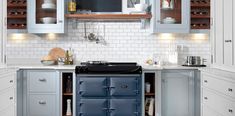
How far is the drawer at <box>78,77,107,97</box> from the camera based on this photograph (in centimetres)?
436

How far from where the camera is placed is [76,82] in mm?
4410

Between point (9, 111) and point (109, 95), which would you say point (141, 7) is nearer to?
point (109, 95)

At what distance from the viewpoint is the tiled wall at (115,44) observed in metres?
5.11

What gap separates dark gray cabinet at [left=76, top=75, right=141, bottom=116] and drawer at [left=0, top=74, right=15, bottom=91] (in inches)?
39.5

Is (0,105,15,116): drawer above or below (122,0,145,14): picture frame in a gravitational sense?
below

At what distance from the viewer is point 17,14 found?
478 centimetres

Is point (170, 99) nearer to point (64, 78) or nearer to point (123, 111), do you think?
point (123, 111)

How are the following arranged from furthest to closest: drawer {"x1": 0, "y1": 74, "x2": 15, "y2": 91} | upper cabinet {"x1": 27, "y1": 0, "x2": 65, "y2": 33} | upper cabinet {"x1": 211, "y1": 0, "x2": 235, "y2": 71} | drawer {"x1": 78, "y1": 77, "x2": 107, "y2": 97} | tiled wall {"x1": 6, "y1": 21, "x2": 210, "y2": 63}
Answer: tiled wall {"x1": 6, "y1": 21, "x2": 210, "y2": 63}
upper cabinet {"x1": 27, "y1": 0, "x2": 65, "y2": 33}
drawer {"x1": 78, "y1": 77, "x2": 107, "y2": 97}
drawer {"x1": 0, "y1": 74, "x2": 15, "y2": 91}
upper cabinet {"x1": 211, "y1": 0, "x2": 235, "y2": 71}

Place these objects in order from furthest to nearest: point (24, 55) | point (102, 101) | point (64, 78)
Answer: point (24, 55) < point (64, 78) < point (102, 101)

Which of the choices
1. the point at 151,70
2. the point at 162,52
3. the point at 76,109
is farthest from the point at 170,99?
the point at 76,109

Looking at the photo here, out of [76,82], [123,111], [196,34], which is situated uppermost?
[196,34]

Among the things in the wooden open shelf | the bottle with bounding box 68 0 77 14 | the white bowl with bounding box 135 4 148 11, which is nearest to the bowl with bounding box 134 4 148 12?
the white bowl with bounding box 135 4 148 11

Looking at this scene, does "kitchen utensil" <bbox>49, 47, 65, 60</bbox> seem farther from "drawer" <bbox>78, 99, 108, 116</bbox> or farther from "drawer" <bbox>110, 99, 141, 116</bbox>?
"drawer" <bbox>110, 99, 141, 116</bbox>

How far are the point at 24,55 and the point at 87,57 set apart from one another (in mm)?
934
